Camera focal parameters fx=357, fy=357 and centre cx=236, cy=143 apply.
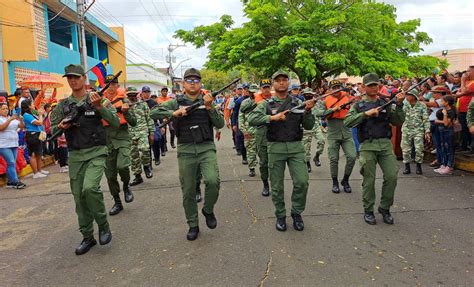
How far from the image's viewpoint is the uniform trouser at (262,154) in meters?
6.12

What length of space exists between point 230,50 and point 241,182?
43.0 feet

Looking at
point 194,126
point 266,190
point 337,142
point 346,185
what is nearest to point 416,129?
point 337,142

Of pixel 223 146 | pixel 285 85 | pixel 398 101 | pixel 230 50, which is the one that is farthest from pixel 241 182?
pixel 230 50

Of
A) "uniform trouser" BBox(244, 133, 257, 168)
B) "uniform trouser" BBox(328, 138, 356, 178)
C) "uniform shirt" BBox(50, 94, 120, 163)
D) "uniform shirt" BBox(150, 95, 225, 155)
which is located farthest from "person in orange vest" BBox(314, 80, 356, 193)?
"uniform shirt" BBox(50, 94, 120, 163)

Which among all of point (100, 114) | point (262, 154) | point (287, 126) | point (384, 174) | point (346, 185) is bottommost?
point (346, 185)

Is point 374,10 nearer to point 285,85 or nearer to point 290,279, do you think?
point 285,85

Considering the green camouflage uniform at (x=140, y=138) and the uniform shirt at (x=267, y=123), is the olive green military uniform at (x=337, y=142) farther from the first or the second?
the green camouflage uniform at (x=140, y=138)

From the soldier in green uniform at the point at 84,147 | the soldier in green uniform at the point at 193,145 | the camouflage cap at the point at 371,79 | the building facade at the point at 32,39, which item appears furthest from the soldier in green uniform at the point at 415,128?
the building facade at the point at 32,39

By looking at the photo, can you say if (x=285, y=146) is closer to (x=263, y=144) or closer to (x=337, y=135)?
(x=263, y=144)

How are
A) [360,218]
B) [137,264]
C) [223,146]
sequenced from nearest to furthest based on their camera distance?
[137,264] → [360,218] → [223,146]

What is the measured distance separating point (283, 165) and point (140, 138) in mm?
3683

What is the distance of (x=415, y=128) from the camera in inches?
291

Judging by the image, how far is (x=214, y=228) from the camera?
450 centimetres

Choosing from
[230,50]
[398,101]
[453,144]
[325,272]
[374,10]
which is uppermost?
[374,10]
